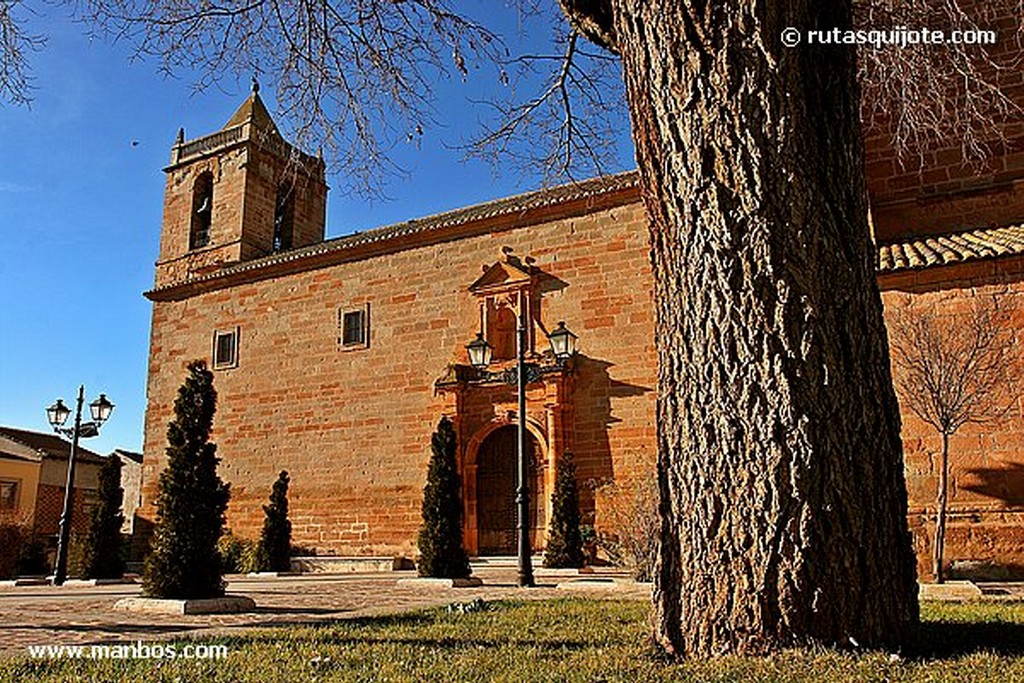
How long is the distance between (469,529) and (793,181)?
48.7 ft

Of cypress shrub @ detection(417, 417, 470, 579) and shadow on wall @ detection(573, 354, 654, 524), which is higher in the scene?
shadow on wall @ detection(573, 354, 654, 524)

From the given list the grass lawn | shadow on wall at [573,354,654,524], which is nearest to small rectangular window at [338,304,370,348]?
shadow on wall at [573,354,654,524]

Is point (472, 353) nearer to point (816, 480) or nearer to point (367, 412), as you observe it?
point (367, 412)

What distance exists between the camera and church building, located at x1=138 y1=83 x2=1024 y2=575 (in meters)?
16.0

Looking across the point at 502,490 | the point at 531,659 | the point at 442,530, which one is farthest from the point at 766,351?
the point at 502,490

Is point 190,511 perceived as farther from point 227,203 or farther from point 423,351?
point 227,203

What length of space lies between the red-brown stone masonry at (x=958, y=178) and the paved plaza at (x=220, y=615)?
654cm

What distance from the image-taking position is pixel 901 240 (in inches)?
434

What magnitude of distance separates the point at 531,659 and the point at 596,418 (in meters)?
12.7

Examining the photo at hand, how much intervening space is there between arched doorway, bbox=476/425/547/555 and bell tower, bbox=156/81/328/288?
397 inches

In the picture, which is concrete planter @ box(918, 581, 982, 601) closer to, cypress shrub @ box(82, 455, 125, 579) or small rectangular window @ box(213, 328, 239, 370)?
cypress shrub @ box(82, 455, 125, 579)

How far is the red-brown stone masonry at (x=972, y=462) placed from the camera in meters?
8.38

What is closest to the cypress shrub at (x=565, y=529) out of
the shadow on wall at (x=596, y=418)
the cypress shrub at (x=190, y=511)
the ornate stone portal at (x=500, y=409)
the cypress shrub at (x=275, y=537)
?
the shadow on wall at (x=596, y=418)

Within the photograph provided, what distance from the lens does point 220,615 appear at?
677 cm
